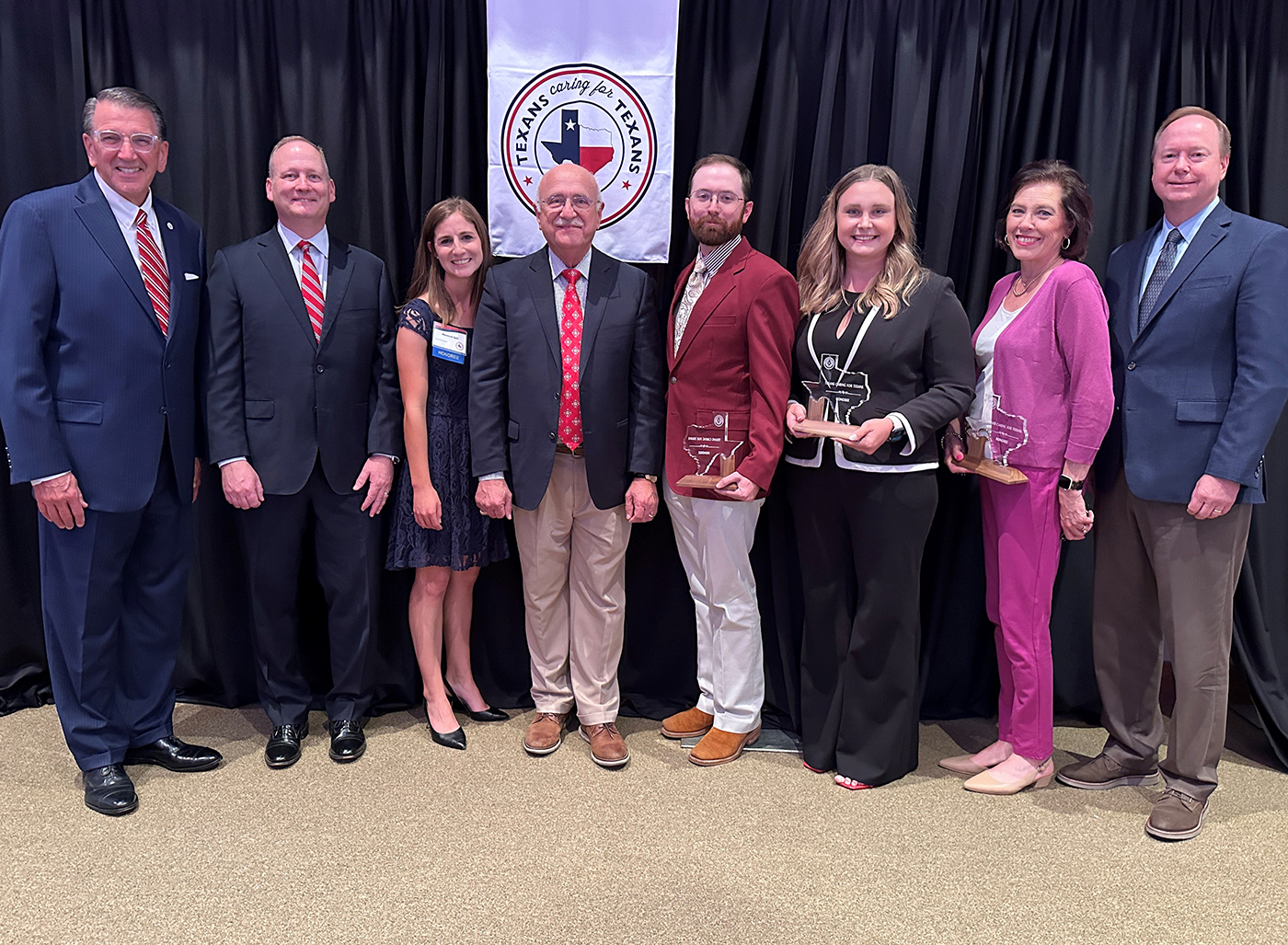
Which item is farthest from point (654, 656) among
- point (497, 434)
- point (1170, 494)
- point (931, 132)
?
point (931, 132)

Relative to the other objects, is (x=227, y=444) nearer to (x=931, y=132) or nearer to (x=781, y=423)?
(x=781, y=423)

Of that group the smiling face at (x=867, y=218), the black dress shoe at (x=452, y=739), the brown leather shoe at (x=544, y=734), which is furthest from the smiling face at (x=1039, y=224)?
the black dress shoe at (x=452, y=739)

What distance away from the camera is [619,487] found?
2.90m

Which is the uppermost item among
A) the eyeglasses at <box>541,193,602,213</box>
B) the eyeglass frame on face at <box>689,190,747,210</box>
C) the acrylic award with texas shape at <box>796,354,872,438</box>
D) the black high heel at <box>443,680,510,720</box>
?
the eyeglass frame on face at <box>689,190,747,210</box>

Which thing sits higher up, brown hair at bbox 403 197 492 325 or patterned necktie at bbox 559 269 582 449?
brown hair at bbox 403 197 492 325

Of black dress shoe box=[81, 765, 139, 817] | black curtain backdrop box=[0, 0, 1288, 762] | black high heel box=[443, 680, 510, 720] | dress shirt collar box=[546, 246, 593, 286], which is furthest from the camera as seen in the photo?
black high heel box=[443, 680, 510, 720]

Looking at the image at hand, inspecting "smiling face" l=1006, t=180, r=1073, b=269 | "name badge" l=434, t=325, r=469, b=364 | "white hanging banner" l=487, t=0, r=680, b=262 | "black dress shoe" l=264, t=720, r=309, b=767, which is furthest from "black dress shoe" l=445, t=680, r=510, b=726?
"smiling face" l=1006, t=180, r=1073, b=269

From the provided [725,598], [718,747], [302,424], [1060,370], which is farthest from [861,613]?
[302,424]

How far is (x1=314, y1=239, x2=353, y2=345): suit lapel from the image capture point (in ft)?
9.22

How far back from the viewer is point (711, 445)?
2.81m

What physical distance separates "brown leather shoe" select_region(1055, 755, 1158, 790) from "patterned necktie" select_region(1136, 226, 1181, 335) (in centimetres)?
139

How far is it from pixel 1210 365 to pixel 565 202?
1.96 m

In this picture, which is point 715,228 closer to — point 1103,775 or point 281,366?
point 281,366

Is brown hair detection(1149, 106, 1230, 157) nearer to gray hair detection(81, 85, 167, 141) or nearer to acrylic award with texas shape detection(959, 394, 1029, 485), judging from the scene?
acrylic award with texas shape detection(959, 394, 1029, 485)
